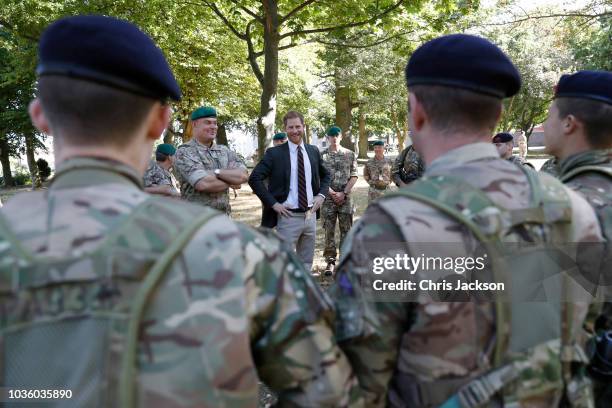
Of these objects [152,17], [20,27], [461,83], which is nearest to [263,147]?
[152,17]

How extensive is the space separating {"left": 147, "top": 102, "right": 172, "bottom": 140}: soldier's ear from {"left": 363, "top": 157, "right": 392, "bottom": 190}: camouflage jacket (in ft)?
24.0

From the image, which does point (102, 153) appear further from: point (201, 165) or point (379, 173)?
point (379, 173)

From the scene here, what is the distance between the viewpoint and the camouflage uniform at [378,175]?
8.55 metres

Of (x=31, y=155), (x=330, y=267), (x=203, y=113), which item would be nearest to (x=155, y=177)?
(x=203, y=113)

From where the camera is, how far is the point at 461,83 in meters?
1.55

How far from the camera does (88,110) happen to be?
123 cm

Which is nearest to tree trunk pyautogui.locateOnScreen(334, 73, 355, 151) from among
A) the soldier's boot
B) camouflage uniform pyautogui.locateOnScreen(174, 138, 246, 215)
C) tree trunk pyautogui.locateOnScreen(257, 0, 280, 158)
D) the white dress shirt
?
tree trunk pyautogui.locateOnScreen(257, 0, 280, 158)

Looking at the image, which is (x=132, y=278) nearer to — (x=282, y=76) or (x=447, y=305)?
(x=447, y=305)

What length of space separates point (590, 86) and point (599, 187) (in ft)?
1.72

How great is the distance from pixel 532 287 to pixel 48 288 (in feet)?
4.39

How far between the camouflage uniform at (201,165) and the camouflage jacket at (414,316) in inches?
142

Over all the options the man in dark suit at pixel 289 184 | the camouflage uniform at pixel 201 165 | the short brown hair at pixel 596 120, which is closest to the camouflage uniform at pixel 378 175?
the man in dark suit at pixel 289 184

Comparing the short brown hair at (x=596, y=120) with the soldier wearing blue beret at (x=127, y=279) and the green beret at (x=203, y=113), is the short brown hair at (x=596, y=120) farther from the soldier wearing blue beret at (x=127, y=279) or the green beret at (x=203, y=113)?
the green beret at (x=203, y=113)

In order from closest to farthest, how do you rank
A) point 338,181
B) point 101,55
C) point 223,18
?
1. point 101,55
2. point 338,181
3. point 223,18
